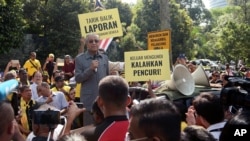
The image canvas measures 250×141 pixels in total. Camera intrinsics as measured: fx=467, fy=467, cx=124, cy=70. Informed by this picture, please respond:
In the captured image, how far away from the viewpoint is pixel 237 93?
117 inches

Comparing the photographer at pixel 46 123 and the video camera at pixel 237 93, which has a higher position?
the video camera at pixel 237 93

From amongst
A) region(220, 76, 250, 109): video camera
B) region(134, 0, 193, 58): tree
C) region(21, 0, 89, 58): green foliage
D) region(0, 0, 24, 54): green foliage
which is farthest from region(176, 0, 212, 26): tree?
region(220, 76, 250, 109): video camera

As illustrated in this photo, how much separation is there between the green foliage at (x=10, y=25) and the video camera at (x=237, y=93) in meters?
18.7

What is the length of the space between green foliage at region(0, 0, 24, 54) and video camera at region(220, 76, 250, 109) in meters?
18.7

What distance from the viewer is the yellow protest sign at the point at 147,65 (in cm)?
655

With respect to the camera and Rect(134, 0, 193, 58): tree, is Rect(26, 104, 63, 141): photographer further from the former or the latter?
Rect(134, 0, 193, 58): tree

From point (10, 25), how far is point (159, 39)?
14622 mm

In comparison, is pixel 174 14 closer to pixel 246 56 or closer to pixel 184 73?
pixel 246 56

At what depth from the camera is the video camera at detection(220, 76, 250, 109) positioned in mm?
2891

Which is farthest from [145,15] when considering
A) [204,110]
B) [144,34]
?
[204,110]

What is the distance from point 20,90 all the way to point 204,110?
11.4 feet

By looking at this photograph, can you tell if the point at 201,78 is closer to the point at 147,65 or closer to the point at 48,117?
the point at 147,65

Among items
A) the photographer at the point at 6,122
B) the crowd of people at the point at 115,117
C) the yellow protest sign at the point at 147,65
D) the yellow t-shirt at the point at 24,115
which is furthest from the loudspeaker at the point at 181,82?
the photographer at the point at 6,122

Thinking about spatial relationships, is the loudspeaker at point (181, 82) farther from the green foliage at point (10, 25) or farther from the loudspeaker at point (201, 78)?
the green foliage at point (10, 25)
